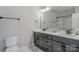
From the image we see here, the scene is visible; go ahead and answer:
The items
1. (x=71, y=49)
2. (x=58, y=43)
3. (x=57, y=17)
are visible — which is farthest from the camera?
(x=57, y=17)

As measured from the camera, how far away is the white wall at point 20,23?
241 centimetres

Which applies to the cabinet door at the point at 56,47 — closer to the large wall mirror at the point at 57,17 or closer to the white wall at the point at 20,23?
the large wall mirror at the point at 57,17

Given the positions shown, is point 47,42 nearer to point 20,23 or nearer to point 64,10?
point 64,10

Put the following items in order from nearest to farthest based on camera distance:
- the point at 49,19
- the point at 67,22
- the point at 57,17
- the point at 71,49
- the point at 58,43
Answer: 1. the point at 71,49
2. the point at 58,43
3. the point at 67,22
4. the point at 57,17
5. the point at 49,19

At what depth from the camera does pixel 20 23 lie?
2.81m

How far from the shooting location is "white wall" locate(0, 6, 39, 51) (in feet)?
7.91

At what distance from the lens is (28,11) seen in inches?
117

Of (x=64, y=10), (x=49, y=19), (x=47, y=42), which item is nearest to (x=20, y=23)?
(x=49, y=19)

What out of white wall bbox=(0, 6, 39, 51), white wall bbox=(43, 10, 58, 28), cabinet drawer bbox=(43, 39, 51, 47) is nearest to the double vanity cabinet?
cabinet drawer bbox=(43, 39, 51, 47)

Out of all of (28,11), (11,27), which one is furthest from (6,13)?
(28,11)

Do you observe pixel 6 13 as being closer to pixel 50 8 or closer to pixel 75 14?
pixel 50 8

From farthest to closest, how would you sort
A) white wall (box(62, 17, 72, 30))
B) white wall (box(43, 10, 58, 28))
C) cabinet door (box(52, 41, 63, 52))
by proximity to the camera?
white wall (box(43, 10, 58, 28)), white wall (box(62, 17, 72, 30)), cabinet door (box(52, 41, 63, 52))

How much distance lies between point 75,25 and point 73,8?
20.2 inches

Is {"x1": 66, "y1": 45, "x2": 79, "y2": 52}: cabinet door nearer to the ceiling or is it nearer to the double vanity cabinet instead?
the double vanity cabinet
